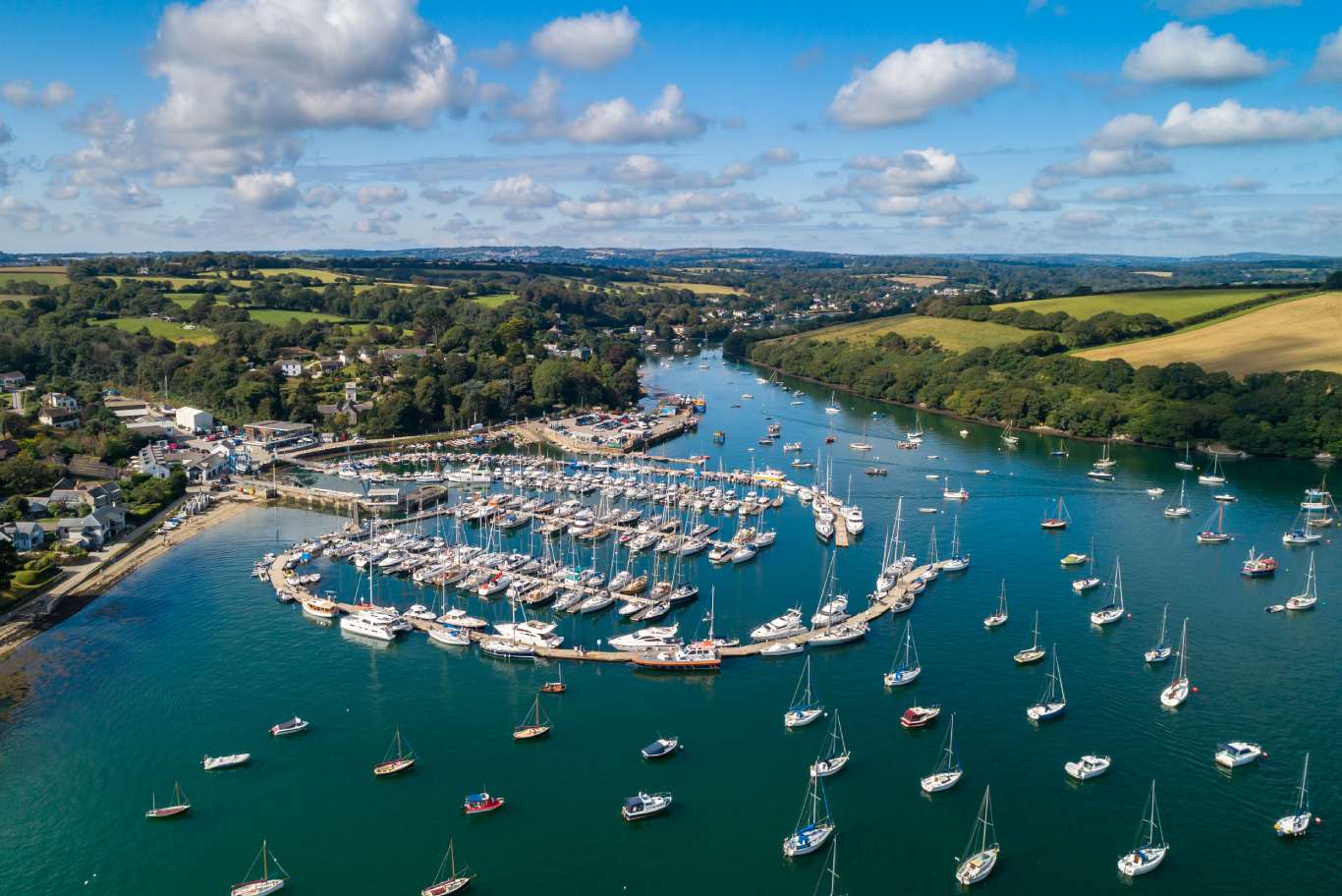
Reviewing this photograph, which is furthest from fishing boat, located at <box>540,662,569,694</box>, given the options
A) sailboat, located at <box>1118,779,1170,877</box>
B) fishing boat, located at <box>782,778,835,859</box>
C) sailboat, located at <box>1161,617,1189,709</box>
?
sailboat, located at <box>1161,617,1189,709</box>

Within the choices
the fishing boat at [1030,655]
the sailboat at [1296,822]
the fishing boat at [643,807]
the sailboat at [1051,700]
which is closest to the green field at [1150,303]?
the fishing boat at [1030,655]

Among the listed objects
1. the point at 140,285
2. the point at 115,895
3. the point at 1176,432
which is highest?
the point at 140,285

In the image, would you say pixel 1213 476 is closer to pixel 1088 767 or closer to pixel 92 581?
pixel 1088 767

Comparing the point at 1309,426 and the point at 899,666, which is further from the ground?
the point at 1309,426

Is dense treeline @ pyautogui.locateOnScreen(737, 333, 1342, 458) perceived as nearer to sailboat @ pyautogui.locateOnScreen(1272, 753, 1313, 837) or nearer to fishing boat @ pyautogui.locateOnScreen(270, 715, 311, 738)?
sailboat @ pyautogui.locateOnScreen(1272, 753, 1313, 837)

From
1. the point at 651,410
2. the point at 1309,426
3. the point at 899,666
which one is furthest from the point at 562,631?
the point at 1309,426

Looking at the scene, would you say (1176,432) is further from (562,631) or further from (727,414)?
(562,631)
